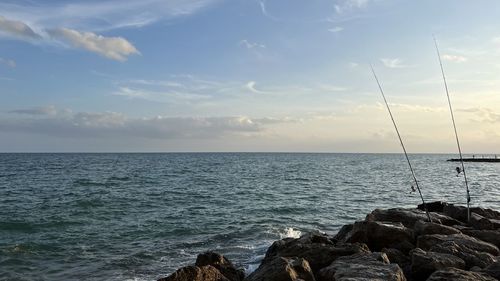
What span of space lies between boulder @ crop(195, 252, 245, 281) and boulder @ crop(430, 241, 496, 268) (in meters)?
4.05

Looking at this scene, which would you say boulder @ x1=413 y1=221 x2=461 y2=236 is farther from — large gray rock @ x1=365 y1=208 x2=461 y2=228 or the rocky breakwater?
large gray rock @ x1=365 y1=208 x2=461 y2=228

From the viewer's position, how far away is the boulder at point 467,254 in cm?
845

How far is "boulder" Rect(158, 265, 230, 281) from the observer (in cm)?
818

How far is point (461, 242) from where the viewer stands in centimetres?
933

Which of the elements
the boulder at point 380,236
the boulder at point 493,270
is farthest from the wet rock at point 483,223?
the boulder at point 493,270

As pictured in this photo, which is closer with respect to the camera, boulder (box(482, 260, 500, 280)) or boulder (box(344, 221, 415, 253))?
boulder (box(482, 260, 500, 280))

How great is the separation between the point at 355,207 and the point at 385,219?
11.7 metres

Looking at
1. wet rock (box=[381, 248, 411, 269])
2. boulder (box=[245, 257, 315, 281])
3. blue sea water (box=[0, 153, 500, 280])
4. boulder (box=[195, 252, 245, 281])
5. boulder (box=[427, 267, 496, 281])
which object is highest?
boulder (box=[427, 267, 496, 281])

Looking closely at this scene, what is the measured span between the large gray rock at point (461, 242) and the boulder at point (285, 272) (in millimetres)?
3371

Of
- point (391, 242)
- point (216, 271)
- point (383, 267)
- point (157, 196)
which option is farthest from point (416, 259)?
point (157, 196)

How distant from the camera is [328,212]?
2300 centimetres

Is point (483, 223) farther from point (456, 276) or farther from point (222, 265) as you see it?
point (222, 265)

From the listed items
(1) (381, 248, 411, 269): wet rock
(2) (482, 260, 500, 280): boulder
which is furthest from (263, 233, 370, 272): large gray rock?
(2) (482, 260, 500, 280): boulder

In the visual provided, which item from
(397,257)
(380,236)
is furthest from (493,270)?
(380,236)
